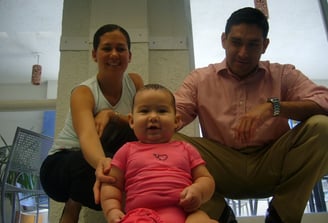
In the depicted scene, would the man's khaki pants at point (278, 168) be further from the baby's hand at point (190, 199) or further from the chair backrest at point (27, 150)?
the chair backrest at point (27, 150)

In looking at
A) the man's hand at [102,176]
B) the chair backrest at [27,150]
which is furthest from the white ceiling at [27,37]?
the man's hand at [102,176]

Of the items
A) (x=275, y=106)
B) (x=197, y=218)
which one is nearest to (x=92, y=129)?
(x=197, y=218)

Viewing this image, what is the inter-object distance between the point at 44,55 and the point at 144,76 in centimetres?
327

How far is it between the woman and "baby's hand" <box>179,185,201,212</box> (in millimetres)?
239

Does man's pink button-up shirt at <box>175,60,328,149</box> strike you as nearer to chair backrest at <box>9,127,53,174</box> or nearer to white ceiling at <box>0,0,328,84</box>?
chair backrest at <box>9,127,53,174</box>

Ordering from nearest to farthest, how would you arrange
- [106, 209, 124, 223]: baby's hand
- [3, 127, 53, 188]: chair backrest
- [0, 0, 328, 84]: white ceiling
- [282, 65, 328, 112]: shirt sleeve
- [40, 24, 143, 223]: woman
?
1. [106, 209, 124, 223]: baby's hand
2. [40, 24, 143, 223]: woman
3. [282, 65, 328, 112]: shirt sleeve
4. [3, 127, 53, 188]: chair backrest
5. [0, 0, 328, 84]: white ceiling

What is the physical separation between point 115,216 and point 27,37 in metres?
3.89

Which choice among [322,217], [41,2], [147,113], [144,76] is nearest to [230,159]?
[147,113]

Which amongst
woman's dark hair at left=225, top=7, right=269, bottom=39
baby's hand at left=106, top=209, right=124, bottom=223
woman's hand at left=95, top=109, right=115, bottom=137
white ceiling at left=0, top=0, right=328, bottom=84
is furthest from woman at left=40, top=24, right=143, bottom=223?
white ceiling at left=0, top=0, right=328, bottom=84

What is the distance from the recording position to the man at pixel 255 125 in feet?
3.59

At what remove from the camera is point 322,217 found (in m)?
1.78

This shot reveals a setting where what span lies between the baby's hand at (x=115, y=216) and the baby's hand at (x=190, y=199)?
0.15 m

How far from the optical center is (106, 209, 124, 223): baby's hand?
0.74 meters

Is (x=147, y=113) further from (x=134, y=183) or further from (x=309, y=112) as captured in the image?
(x=309, y=112)
